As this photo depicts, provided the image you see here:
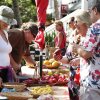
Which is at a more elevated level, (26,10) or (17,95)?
(26,10)

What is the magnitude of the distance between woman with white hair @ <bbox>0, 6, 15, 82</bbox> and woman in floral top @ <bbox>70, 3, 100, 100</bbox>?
1.04 m

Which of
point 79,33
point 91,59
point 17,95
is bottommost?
point 17,95

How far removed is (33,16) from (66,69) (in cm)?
1682

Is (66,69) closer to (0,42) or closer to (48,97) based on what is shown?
(0,42)

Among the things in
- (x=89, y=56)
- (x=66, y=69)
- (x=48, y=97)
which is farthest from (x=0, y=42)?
(x=66, y=69)

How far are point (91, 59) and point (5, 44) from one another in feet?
4.12

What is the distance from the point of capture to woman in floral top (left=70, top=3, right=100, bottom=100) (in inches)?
140

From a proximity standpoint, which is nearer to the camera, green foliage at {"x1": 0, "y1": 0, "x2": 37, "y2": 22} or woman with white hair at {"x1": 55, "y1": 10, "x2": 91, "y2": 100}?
woman with white hair at {"x1": 55, "y1": 10, "x2": 91, "y2": 100}

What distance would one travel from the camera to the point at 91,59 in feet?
12.1

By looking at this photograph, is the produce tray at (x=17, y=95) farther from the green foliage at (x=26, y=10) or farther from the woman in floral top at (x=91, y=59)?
the green foliage at (x=26, y=10)

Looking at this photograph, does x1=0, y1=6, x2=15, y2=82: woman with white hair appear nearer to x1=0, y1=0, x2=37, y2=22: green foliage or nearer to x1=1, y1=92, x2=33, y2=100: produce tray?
x1=1, y1=92, x2=33, y2=100: produce tray

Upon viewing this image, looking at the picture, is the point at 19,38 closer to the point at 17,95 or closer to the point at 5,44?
the point at 5,44

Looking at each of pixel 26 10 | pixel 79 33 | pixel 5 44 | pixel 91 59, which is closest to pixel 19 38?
pixel 5 44

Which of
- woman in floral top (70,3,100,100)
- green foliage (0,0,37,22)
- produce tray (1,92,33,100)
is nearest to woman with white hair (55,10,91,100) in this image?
woman in floral top (70,3,100,100)
